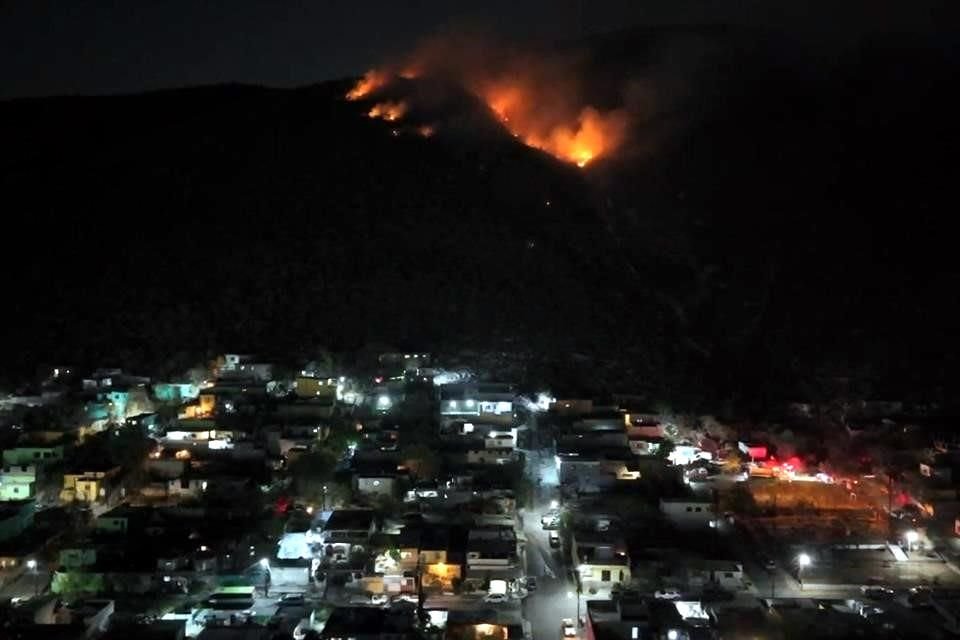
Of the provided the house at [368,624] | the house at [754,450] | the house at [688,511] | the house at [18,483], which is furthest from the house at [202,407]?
the house at [754,450]

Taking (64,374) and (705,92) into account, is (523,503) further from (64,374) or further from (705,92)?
(705,92)

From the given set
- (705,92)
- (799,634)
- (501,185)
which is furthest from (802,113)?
(799,634)

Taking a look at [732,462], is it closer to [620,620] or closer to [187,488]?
[620,620]

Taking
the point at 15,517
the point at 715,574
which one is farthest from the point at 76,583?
the point at 715,574

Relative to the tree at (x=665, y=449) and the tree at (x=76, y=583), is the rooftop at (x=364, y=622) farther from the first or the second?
the tree at (x=665, y=449)

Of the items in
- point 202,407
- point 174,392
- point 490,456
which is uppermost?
point 174,392

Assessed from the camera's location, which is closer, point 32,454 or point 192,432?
point 32,454
